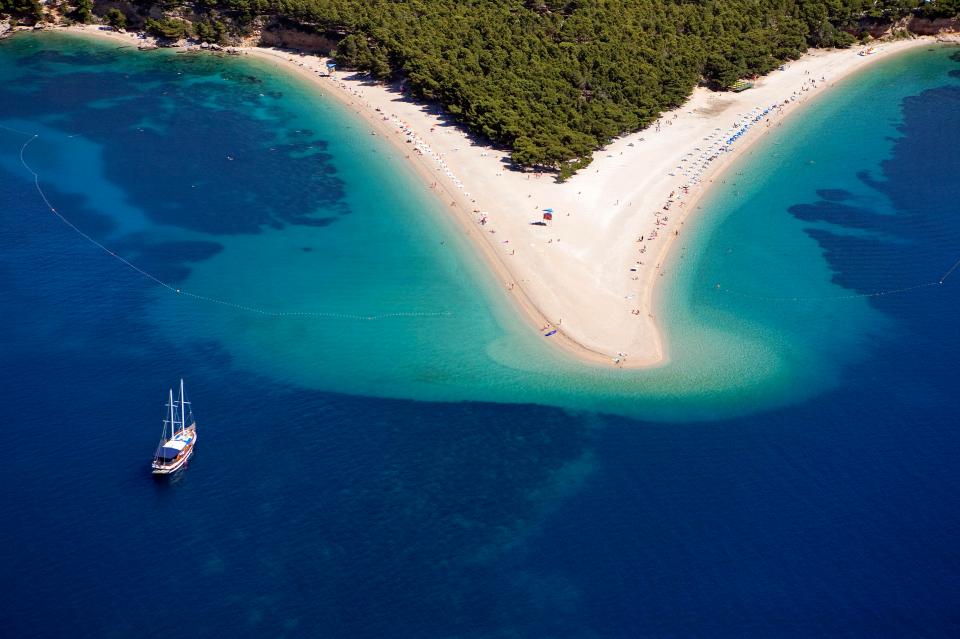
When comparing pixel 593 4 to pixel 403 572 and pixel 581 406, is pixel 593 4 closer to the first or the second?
pixel 581 406

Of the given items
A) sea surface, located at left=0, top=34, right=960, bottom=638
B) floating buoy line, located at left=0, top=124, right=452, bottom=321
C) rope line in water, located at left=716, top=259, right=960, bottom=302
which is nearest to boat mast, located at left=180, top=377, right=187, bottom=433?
sea surface, located at left=0, top=34, right=960, bottom=638

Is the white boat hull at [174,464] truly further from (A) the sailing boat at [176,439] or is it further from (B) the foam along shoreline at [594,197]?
(B) the foam along shoreline at [594,197]

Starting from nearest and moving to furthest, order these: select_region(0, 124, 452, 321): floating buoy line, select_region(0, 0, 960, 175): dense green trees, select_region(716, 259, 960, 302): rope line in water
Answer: select_region(0, 124, 452, 321): floating buoy line < select_region(716, 259, 960, 302): rope line in water < select_region(0, 0, 960, 175): dense green trees

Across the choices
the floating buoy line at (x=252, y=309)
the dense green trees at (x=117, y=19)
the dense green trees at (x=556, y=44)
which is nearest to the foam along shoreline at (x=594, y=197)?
the dense green trees at (x=556, y=44)

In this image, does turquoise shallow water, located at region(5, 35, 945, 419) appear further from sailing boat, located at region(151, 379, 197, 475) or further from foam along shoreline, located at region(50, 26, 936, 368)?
sailing boat, located at region(151, 379, 197, 475)

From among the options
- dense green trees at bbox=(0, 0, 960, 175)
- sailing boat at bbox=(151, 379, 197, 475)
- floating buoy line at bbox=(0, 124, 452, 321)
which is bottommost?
sailing boat at bbox=(151, 379, 197, 475)

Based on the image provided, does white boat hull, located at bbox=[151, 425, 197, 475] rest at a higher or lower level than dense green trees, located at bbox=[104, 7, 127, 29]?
lower

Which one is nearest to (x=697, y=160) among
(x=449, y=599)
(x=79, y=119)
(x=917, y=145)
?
(x=917, y=145)
